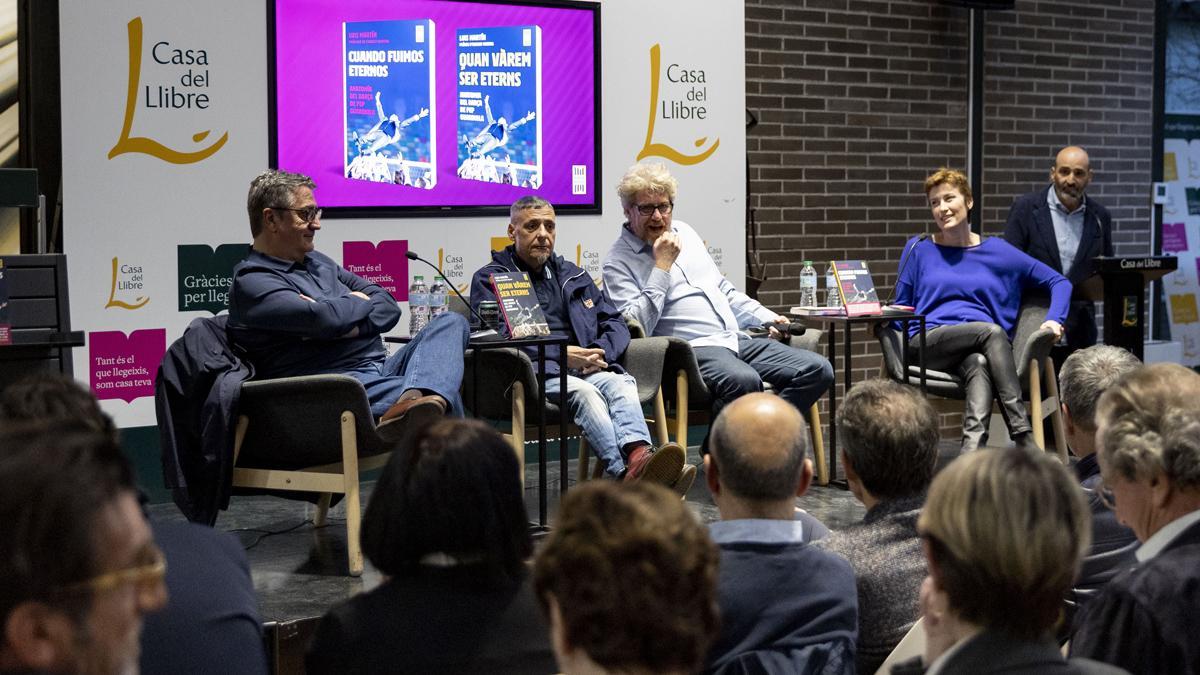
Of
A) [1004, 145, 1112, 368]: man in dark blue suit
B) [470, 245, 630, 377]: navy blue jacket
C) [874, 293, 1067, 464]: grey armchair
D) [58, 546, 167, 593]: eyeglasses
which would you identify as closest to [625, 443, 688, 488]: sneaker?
[470, 245, 630, 377]: navy blue jacket

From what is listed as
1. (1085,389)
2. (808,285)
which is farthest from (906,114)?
(1085,389)

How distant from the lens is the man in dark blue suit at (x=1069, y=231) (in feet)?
21.9

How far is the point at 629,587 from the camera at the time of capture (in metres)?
1.38

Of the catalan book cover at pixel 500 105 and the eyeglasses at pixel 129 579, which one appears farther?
the catalan book cover at pixel 500 105

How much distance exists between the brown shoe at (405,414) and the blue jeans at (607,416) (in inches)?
26.8

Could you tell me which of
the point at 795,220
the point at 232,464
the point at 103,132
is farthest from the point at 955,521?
the point at 795,220

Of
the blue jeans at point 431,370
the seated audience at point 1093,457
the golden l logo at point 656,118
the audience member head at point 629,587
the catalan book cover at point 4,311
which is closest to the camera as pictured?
the audience member head at point 629,587

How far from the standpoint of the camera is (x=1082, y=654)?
71.6 inches

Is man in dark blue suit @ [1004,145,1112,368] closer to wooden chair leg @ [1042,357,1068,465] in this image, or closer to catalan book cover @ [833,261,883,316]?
wooden chair leg @ [1042,357,1068,465]

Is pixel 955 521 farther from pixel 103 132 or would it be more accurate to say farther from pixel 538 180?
pixel 538 180

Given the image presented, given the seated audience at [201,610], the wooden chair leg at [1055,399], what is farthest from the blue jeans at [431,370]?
the wooden chair leg at [1055,399]

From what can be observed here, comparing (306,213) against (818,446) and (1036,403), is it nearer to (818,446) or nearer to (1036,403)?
(818,446)

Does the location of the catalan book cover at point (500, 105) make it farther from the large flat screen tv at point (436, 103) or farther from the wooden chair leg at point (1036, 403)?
the wooden chair leg at point (1036, 403)

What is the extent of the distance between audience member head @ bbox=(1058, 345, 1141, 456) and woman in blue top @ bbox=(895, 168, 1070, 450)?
9.38 feet
